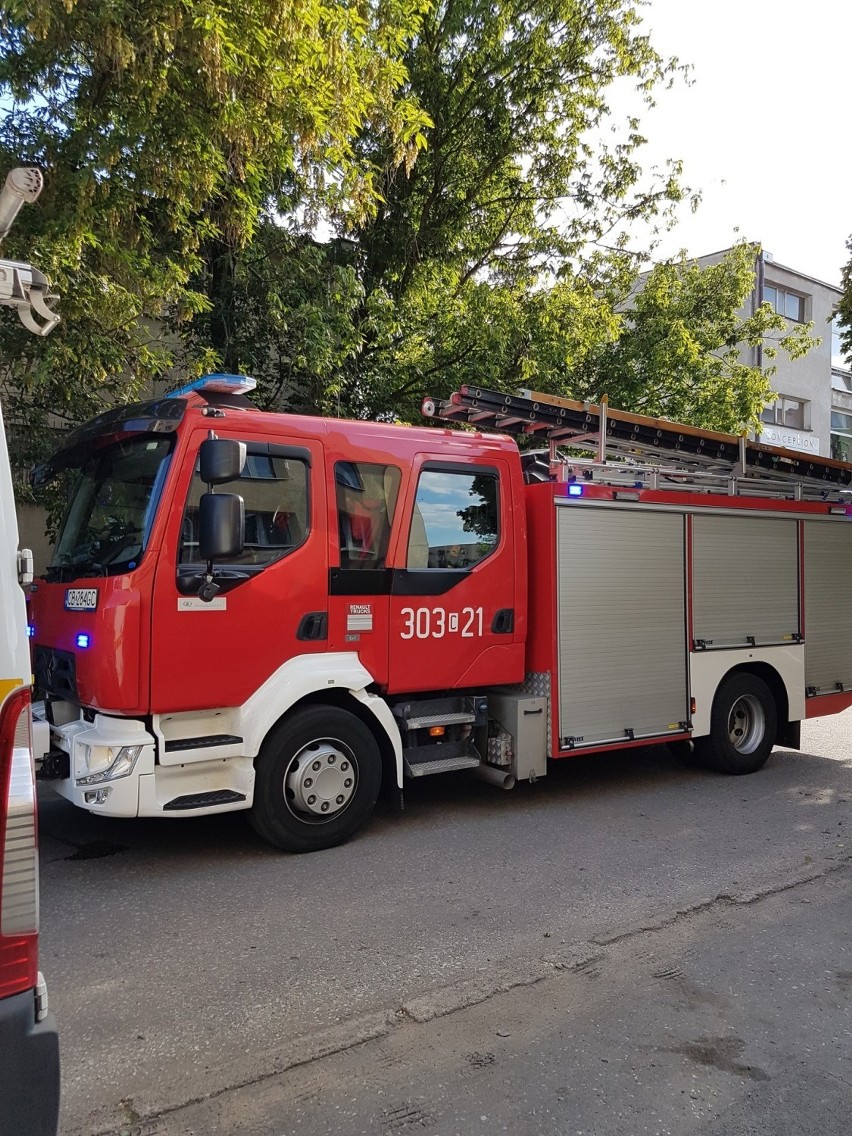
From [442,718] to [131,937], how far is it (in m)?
2.48

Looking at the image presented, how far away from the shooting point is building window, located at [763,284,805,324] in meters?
26.8

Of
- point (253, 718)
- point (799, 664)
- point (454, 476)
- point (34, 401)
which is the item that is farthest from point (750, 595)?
point (34, 401)

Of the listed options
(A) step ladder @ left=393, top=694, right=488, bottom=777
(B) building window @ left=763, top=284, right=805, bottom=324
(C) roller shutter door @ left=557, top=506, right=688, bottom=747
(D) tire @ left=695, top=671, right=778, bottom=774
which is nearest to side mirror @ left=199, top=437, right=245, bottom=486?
(A) step ladder @ left=393, top=694, right=488, bottom=777


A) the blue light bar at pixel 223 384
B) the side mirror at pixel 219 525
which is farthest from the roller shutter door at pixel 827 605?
the side mirror at pixel 219 525

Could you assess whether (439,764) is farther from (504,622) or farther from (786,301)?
(786,301)

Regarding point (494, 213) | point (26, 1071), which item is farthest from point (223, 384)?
point (494, 213)

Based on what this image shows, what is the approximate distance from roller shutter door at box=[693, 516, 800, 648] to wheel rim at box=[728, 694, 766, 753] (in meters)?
0.60

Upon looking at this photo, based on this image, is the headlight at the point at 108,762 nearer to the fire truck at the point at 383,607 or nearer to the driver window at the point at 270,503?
the fire truck at the point at 383,607

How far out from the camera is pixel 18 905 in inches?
77.4

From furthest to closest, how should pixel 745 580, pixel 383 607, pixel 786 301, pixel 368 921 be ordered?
pixel 786 301 → pixel 745 580 → pixel 383 607 → pixel 368 921

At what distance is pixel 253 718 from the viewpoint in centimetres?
499

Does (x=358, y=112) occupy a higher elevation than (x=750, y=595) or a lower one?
higher

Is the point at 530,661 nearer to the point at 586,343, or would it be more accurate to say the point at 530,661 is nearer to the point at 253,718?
the point at 253,718

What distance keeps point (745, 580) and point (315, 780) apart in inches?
176
